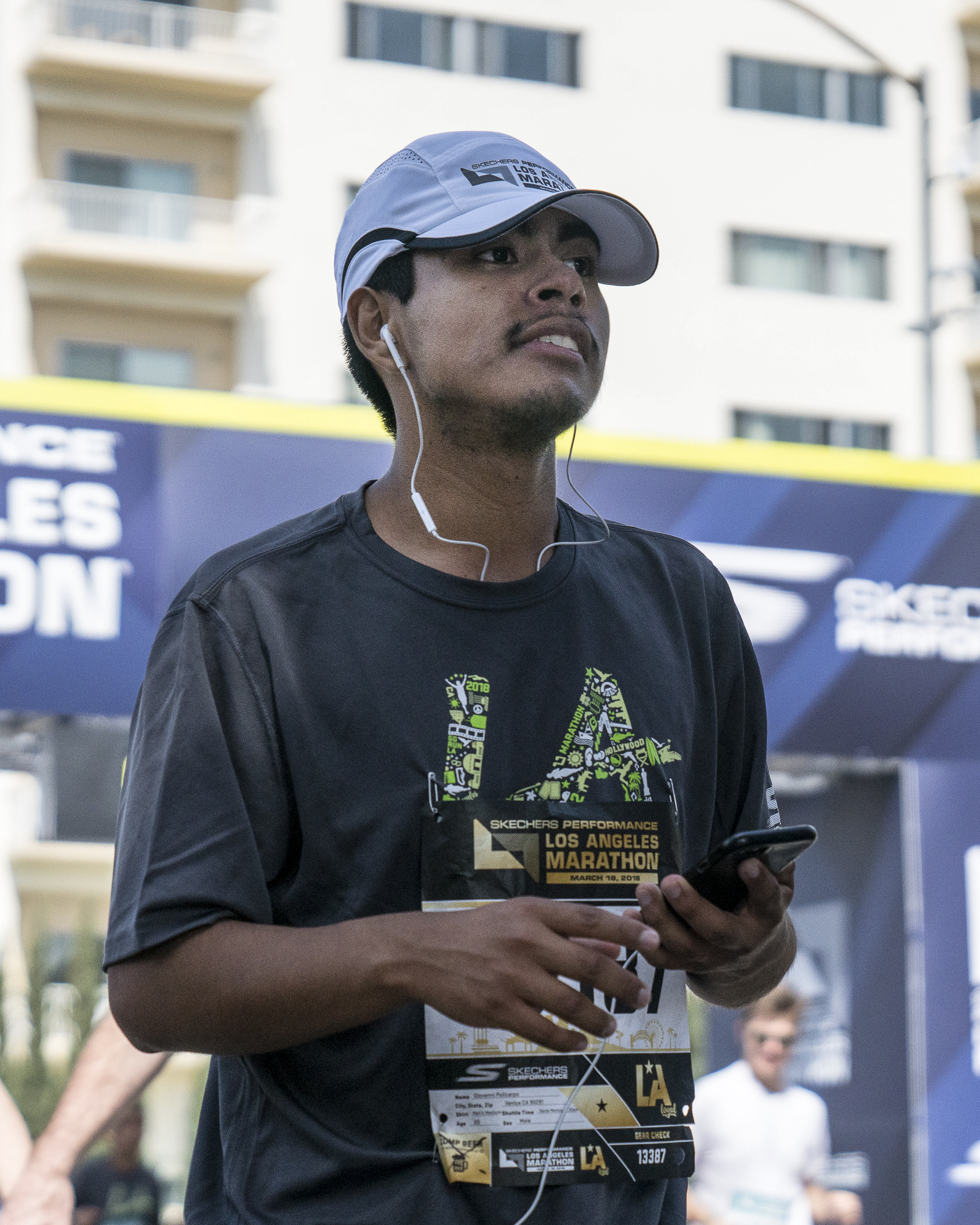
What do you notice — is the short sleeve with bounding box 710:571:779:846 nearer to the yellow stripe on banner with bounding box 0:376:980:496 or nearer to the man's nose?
the man's nose

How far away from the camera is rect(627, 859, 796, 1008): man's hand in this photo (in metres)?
1.63

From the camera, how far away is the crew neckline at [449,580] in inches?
72.5

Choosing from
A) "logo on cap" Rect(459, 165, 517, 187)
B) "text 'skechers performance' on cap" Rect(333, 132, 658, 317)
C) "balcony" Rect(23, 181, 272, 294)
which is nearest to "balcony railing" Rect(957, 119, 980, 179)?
"balcony" Rect(23, 181, 272, 294)

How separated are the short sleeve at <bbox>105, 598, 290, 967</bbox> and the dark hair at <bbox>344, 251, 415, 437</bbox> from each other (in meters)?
0.48

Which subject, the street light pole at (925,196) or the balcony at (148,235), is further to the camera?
the balcony at (148,235)

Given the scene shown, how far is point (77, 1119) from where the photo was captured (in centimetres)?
597

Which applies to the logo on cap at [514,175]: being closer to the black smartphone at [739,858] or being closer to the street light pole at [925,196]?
the black smartphone at [739,858]

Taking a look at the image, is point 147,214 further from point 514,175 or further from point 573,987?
point 573,987

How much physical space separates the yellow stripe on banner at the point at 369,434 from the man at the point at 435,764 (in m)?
4.21

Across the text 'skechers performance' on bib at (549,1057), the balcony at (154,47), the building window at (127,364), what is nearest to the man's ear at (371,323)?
the text 'skechers performance' on bib at (549,1057)

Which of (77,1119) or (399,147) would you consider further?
(399,147)

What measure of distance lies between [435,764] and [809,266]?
18.0 metres

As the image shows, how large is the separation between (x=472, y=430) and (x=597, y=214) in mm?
312

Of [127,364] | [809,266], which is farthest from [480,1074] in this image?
[809,266]
